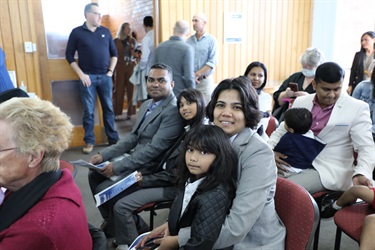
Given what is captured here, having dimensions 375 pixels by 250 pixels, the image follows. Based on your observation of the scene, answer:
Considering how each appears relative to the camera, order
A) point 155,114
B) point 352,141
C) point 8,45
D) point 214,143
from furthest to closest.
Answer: point 8,45 → point 155,114 → point 352,141 → point 214,143

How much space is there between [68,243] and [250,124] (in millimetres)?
921

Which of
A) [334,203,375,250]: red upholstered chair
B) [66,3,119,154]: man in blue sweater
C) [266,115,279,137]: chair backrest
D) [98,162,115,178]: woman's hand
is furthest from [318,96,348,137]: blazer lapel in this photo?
[66,3,119,154]: man in blue sweater

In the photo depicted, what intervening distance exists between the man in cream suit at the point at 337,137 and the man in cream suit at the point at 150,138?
0.76 m

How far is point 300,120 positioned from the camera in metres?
2.04

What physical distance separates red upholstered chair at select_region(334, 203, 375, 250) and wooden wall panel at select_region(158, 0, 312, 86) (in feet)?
12.5

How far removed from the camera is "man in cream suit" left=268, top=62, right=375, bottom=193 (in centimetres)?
201

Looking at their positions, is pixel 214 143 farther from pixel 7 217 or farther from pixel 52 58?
pixel 52 58

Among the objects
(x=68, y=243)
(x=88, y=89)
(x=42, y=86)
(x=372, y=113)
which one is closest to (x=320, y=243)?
(x=372, y=113)

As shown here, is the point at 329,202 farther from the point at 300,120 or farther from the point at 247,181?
the point at 247,181

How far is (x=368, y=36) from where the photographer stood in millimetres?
4527

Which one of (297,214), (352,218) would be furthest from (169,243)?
(352,218)

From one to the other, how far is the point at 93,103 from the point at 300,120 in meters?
3.06

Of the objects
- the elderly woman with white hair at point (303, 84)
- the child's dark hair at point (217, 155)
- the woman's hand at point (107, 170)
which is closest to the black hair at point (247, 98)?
the child's dark hair at point (217, 155)

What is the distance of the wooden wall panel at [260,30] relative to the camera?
5094 mm
